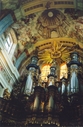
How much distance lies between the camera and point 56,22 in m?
14.7

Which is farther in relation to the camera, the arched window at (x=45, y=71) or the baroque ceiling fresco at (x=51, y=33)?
the arched window at (x=45, y=71)

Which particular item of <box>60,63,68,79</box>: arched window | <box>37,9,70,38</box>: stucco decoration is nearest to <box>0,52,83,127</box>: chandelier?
<box>60,63,68,79</box>: arched window

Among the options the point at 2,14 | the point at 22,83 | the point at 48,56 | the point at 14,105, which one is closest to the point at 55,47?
the point at 48,56

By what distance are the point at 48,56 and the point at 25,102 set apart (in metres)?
5.81

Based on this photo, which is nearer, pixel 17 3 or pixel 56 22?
pixel 17 3

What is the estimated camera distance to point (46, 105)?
10773 millimetres

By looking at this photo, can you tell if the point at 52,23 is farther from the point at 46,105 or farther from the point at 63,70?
the point at 46,105

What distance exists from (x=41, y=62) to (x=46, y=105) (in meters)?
5.87

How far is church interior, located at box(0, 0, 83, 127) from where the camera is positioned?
1030 cm

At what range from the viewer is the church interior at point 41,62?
10297mm

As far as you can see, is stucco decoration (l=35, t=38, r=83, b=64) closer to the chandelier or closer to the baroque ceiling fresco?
the baroque ceiling fresco

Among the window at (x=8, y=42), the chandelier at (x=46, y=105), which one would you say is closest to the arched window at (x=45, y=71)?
the chandelier at (x=46, y=105)

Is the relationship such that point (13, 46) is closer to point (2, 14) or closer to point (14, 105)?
point (2, 14)

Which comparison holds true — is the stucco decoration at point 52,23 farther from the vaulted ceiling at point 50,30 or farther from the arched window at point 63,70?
the arched window at point 63,70
